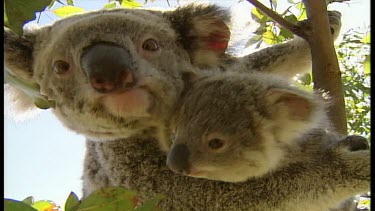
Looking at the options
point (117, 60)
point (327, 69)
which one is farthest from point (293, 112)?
point (117, 60)

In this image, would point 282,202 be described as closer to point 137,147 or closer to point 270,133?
point 270,133

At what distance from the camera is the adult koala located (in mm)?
2439

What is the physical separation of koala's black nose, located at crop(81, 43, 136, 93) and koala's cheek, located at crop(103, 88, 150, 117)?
46 millimetres

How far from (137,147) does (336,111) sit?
38.2 inches

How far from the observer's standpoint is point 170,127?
2.59 metres

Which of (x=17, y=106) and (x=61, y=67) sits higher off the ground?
(x=61, y=67)

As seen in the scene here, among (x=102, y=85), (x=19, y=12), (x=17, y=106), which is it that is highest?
(x=19, y=12)

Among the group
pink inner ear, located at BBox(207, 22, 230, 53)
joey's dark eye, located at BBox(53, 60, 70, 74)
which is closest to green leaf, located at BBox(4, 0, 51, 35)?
joey's dark eye, located at BBox(53, 60, 70, 74)

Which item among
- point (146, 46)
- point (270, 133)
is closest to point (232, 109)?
point (270, 133)

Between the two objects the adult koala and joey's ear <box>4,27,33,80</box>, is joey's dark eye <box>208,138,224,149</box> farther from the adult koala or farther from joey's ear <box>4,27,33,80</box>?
joey's ear <box>4,27,33,80</box>

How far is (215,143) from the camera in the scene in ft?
7.61

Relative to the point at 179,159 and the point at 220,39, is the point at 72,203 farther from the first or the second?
the point at 220,39

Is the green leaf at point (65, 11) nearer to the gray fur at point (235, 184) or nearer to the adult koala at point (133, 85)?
the adult koala at point (133, 85)

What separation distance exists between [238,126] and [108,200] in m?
0.86
